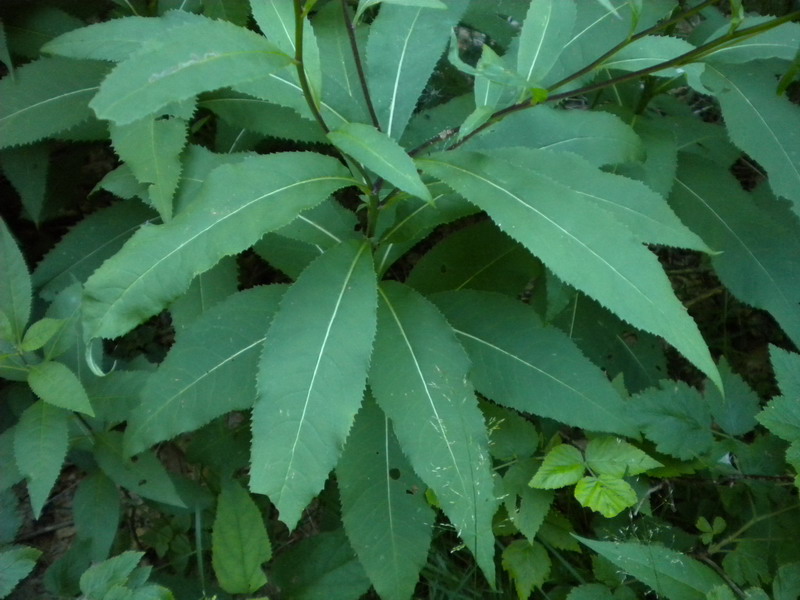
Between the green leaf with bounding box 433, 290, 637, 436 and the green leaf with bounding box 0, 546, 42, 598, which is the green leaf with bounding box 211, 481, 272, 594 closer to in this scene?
the green leaf with bounding box 0, 546, 42, 598

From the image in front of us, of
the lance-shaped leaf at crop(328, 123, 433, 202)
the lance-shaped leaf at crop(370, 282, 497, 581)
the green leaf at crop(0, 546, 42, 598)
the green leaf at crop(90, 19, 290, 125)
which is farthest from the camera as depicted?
the green leaf at crop(0, 546, 42, 598)

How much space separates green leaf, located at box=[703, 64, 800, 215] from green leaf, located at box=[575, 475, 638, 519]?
→ 0.78 m

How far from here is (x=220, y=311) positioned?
5.09ft

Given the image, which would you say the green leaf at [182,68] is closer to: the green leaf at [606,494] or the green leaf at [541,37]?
the green leaf at [541,37]

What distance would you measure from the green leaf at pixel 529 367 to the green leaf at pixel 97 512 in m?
1.00

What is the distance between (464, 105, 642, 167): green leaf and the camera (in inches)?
63.6

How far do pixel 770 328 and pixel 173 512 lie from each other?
7.14 ft

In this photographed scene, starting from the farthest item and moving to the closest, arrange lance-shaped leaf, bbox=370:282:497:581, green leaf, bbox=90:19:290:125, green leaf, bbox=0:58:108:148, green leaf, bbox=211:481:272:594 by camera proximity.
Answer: green leaf, bbox=0:58:108:148
green leaf, bbox=211:481:272:594
lance-shaped leaf, bbox=370:282:497:581
green leaf, bbox=90:19:290:125

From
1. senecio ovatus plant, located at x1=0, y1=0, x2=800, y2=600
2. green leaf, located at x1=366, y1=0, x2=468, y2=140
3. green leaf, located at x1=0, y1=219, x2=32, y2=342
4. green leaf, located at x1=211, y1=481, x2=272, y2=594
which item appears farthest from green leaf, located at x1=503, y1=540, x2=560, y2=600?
green leaf, located at x1=0, y1=219, x2=32, y2=342

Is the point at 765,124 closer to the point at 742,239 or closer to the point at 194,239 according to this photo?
the point at 742,239

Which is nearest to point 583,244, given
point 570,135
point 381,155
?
point 381,155

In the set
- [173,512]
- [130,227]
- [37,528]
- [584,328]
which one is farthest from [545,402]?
[37,528]

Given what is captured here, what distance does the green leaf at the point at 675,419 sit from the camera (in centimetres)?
162

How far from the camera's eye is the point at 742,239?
1.82m
